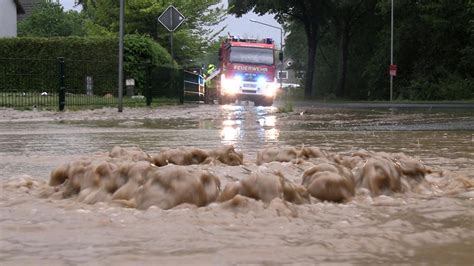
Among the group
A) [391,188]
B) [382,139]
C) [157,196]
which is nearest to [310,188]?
[391,188]

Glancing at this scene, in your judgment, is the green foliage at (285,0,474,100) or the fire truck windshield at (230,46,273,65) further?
the green foliage at (285,0,474,100)

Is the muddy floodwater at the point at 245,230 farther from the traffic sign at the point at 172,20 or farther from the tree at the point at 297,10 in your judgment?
the tree at the point at 297,10

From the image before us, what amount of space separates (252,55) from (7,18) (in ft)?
69.9

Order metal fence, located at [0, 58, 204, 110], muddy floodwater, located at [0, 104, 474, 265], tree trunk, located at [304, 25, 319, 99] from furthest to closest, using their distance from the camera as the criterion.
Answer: tree trunk, located at [304, 25, 319, 99]
metal fence, located at [0, 58, 204, 110]
muddy floodwater, located at [0, 104, 474, 265]

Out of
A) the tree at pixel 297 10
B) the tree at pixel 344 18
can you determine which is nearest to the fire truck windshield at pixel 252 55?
the tree at pixel 297 10

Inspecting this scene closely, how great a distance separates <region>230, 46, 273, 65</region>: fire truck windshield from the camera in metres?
28.1

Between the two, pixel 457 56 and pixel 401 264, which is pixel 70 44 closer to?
pixel 401 264

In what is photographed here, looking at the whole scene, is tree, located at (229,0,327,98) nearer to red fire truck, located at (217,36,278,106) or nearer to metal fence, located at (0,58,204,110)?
red fire truck, located at (217,36,278,106)

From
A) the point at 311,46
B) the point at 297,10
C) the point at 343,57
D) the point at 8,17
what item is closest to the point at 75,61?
the point at 8,17

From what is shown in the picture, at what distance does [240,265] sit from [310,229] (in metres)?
0.52

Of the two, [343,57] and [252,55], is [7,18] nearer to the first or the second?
[252,55]

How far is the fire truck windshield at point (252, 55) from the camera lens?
2806cm

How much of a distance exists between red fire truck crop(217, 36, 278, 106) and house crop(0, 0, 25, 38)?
62.7ft

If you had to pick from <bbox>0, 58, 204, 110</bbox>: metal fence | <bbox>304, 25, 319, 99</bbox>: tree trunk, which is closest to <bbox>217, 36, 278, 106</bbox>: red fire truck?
<bbox>0, 58, 204, 110</bbox>: metal fence
